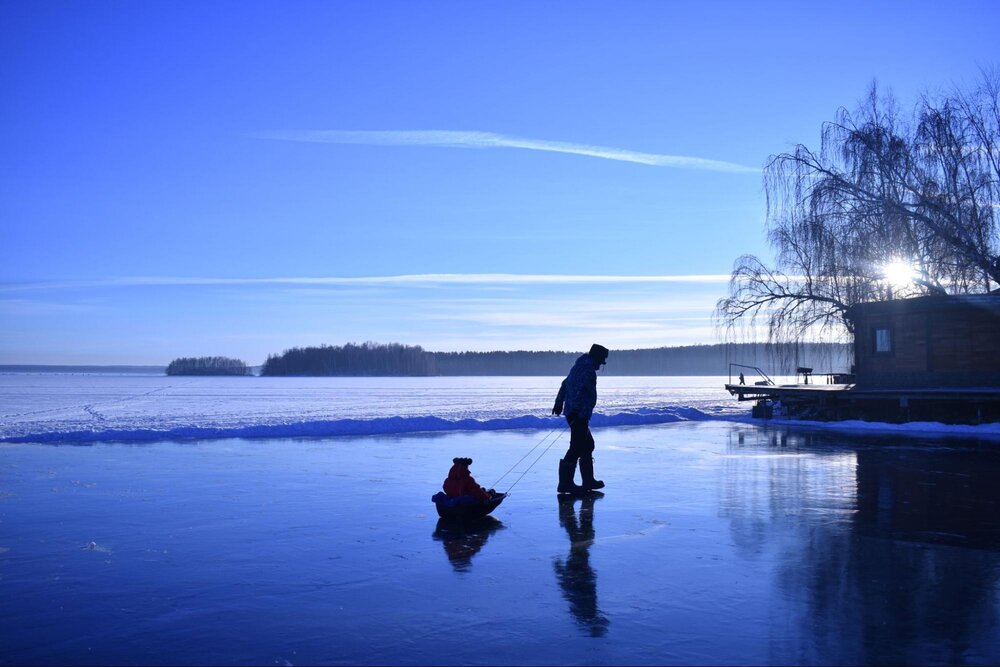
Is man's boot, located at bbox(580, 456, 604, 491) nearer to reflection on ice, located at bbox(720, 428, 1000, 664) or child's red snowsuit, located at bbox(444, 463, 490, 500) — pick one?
reflection on ice, located at bbox(720, 428, 1000, 664)

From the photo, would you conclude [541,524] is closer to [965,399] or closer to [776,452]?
[776,452]

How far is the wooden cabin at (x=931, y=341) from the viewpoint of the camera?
2553cm

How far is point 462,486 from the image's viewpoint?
29.6ft

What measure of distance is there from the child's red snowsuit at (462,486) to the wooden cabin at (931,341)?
2125 cm

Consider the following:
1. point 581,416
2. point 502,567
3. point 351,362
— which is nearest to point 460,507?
point 502,567

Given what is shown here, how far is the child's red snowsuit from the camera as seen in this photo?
29.5 ft

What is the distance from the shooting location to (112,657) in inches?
186

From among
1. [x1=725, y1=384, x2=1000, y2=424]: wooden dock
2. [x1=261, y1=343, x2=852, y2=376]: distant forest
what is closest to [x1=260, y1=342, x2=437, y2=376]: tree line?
[x1=261, y1=343, x2=852, y2=376]: distant forest

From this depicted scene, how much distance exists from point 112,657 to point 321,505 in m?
5.38

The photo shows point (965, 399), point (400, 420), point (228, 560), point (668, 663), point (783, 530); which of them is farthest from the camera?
point (965, 399)

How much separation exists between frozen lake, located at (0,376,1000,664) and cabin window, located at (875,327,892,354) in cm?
1471

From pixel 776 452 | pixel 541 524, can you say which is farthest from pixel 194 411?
pixel 541 524

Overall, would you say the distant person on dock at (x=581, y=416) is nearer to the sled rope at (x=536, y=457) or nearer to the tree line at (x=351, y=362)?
the sled rope at (x=536, y=457)

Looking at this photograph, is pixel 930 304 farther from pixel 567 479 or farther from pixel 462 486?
pixel 462 486
